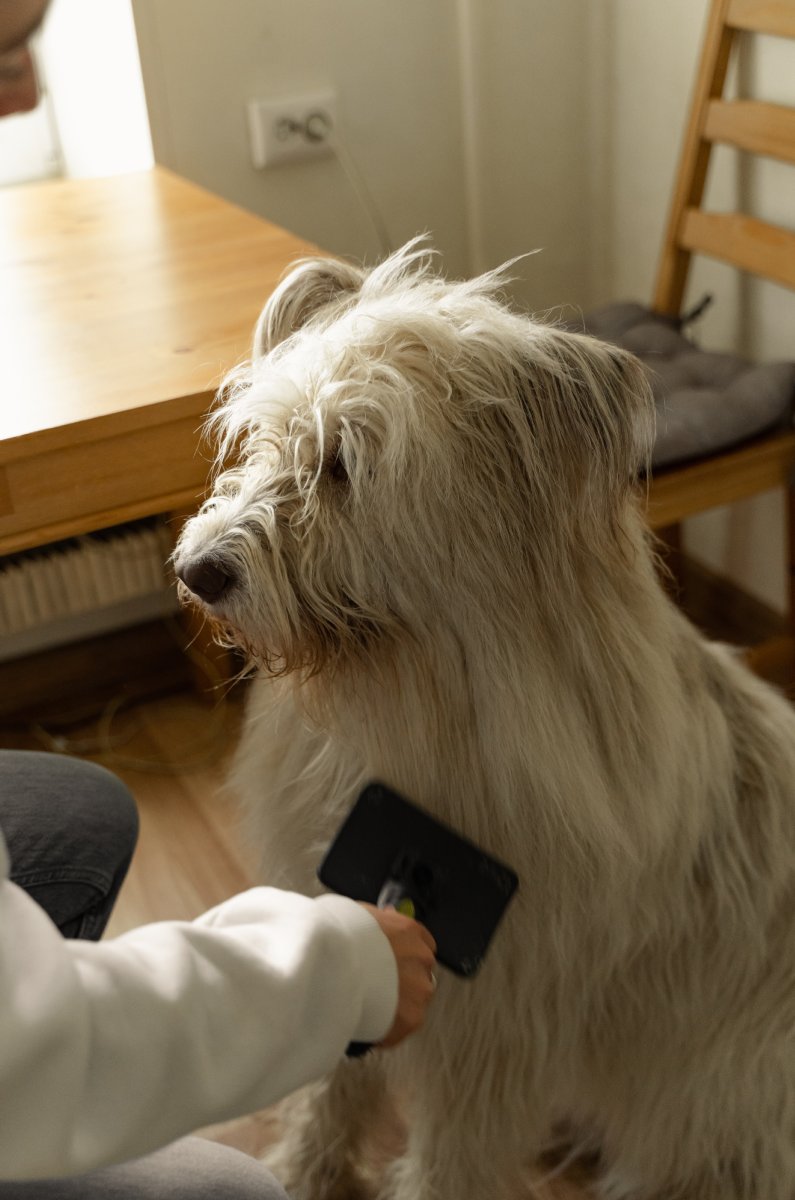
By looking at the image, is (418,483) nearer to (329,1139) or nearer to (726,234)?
(329,1139)

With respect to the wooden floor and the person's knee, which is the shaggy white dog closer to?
the person's knee

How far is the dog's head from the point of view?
1.02 m

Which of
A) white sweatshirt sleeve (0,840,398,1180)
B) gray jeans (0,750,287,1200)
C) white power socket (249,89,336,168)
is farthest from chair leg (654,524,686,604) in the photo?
white sweatshirt sleeve (0,840,398,1180)

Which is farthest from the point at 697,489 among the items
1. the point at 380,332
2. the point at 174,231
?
the point at 380,332

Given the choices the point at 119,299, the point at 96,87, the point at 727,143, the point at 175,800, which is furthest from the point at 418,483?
the point at 96,87

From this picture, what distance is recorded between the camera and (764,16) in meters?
2.05

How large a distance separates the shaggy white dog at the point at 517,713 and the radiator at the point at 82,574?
1055 millimetres

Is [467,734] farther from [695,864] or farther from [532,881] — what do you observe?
[695,864]

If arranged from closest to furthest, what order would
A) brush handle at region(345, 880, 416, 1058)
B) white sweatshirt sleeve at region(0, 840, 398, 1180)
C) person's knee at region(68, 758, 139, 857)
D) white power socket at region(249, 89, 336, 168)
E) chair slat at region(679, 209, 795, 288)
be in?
white sweatshirt sleeve at region(0, 840, 398, 1180)
brush handle at region(345, 880, 416, 1058)
person's knee at region(68, 758, 139, 857)
chair slat at region(679, 209, 795, 288)
white power socket at region(249, 89, 336, 168)

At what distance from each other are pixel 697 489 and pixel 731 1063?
0.97m

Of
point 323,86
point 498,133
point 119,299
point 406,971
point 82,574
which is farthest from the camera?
point 498,133

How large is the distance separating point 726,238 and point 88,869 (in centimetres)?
154

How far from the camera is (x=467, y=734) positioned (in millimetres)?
1130

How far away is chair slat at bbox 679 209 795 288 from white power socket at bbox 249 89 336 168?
2.42ft
